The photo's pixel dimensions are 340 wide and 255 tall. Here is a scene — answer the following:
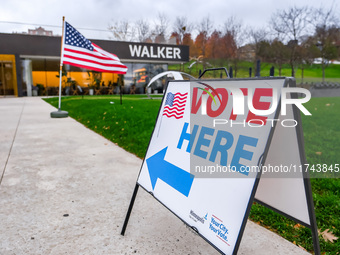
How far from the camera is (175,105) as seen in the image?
238 centimetres

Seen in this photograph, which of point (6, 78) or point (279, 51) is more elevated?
point (279, 51)

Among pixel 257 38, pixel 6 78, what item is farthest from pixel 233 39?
pixel 6 78

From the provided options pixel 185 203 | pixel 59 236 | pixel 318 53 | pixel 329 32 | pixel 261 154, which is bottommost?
pixel 59 236

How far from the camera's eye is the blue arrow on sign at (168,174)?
2092 millimetres

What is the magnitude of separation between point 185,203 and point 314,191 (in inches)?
82.1

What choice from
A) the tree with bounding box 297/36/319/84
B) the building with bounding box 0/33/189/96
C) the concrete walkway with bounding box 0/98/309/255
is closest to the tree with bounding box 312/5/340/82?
the tree with bounding box 297/36/319/84

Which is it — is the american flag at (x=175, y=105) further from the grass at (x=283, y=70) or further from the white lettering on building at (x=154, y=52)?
the grass at (x=283, y=70)

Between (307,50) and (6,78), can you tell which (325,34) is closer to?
(307,50)

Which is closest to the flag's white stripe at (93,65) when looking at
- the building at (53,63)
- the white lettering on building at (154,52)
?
the building at (53,63)

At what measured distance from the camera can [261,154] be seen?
1601 mm

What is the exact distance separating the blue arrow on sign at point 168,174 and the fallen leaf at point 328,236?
1358mm

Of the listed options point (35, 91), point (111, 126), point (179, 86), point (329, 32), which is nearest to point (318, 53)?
point (329, 32)

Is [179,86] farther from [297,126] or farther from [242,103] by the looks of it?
[297,126]

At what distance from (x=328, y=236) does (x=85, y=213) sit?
2.38 metres
